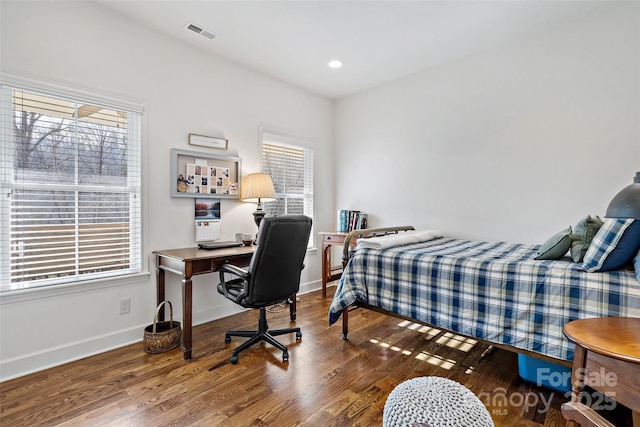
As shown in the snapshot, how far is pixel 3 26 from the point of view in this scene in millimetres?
1972

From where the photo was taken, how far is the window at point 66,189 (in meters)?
2.03

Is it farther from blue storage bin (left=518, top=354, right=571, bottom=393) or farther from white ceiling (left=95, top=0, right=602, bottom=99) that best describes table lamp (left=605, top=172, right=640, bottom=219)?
white ceiling (left=95, top=0, right=602, bottom=99)

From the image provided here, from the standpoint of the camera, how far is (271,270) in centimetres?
221

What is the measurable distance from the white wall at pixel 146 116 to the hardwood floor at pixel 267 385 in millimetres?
233

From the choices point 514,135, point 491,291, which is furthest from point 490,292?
point 514,135

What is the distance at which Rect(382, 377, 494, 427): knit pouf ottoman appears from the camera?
1.01 m

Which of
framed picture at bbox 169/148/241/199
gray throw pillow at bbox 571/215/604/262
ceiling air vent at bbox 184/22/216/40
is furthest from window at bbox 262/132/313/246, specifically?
gray throw pillow at bbox 571/215/604/262

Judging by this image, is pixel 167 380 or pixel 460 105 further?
pixel 460 105

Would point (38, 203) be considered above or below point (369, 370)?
above

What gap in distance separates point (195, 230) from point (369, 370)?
6.57ft

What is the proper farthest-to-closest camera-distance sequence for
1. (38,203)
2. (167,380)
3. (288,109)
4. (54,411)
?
1. (288,109)
2. (38,203)
3. (167,380)
4. (54,411)

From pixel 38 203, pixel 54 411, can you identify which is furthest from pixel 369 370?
pixel 38 203

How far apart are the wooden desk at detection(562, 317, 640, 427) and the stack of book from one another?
282cm

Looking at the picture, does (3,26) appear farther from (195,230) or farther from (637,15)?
(637,15)
